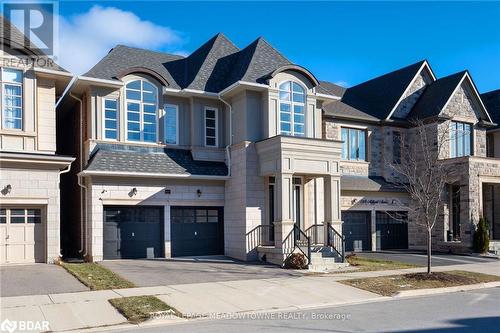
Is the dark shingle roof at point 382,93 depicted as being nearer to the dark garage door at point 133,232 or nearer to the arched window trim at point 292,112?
the arched window trim at point 292,112

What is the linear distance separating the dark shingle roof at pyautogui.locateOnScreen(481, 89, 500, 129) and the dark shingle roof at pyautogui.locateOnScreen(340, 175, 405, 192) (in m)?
8.52

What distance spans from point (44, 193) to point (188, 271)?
602cm

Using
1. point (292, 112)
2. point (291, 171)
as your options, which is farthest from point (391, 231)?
Result: point (291, 171)

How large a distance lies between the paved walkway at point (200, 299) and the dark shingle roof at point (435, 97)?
568 inches

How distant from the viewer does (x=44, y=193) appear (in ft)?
60.0

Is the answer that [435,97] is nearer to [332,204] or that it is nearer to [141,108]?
[332,204]

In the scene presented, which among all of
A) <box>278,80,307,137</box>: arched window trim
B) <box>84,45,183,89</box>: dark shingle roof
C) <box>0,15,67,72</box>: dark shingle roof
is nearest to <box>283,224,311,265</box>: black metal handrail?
<box>278,80,307,137</box>: arched window trim

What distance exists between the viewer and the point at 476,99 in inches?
1100

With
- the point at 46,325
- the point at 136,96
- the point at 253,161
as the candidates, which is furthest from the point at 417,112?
the point at 46,325

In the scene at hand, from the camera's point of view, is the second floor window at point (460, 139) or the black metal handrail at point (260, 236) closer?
the black metal handrail at point (260, 236)

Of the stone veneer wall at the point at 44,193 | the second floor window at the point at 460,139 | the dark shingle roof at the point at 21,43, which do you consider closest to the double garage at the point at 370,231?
the second floor window at the point at 460,139

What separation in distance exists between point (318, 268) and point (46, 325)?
10.4 metres

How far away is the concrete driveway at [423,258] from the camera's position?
21127 millimetres

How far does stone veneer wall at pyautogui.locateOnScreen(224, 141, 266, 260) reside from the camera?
20391 millimetres
